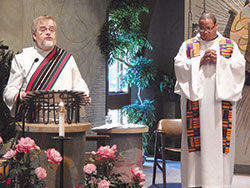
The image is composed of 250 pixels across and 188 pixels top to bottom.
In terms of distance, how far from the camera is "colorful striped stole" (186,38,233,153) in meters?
4.62

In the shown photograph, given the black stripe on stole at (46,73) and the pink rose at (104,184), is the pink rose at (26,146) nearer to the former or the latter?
the pink rose at (104,184)

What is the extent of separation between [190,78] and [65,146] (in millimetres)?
1806

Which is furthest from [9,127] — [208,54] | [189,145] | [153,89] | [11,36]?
[153,89]

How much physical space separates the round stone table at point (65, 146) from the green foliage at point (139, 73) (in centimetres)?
508

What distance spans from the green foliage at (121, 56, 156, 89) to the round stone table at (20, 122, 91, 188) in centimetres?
508

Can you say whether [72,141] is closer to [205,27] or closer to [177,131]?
[205,27]

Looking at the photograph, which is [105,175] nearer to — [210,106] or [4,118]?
[210,106]

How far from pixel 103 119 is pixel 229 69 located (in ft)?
13.0

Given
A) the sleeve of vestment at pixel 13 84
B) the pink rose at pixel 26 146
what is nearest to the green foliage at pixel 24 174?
the pink rose at pixel 26 146

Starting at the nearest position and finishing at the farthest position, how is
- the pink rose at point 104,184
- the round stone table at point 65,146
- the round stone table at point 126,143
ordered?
the pink rose at point 104,184
the round stone table at point 65,146
the round stone table at point 126,143

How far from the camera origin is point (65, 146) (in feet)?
10.8

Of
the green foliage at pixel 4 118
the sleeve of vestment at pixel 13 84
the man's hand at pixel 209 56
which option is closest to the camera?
the sleeve of vestment at pixel 13 84

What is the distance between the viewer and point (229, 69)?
458 centimetres

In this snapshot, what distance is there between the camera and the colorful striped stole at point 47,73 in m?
3.86
